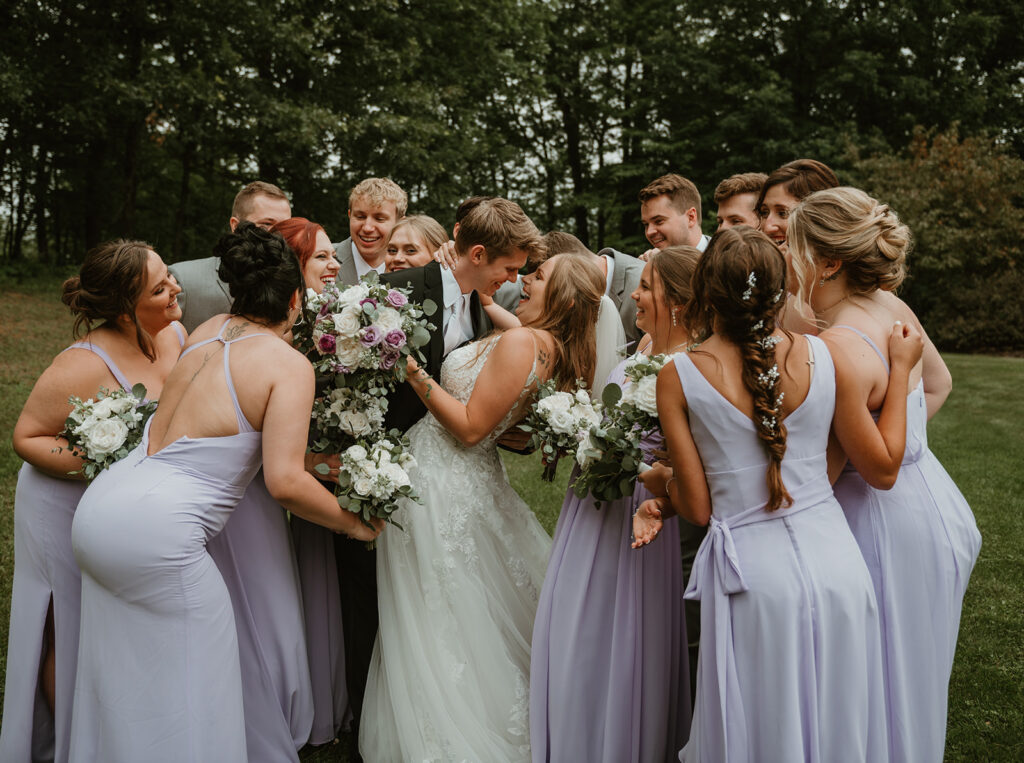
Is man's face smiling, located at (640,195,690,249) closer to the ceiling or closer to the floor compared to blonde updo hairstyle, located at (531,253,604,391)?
closer to the ceiling

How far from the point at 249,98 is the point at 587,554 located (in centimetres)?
1682

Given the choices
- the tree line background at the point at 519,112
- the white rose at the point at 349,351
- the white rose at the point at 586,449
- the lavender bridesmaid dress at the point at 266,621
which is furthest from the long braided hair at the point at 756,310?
the tree line background at the point at 519,112

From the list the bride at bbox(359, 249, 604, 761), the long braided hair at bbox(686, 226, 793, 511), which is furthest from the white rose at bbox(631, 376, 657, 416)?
the bride at bbox(359, 249, 604, 761)

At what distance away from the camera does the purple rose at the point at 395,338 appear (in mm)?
3391

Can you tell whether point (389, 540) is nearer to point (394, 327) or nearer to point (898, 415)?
point (394, 327)

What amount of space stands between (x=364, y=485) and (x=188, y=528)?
697 millimetres

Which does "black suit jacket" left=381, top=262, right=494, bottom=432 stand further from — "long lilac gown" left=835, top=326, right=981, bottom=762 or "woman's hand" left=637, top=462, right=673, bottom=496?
"long lilac gown" left=835, top=326, right=981, bottom=762

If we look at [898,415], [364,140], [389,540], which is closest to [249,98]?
[364,140]

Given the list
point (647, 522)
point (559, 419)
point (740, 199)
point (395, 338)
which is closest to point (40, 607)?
point (395, 338)

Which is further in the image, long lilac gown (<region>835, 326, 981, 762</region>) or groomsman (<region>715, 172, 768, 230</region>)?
groomsman (<region>715, 172, 768, 230</region>)

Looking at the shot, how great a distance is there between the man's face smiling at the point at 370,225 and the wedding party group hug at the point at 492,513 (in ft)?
5.07

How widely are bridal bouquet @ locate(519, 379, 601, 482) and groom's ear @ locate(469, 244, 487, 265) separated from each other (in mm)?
765

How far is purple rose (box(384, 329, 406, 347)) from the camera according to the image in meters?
3.39

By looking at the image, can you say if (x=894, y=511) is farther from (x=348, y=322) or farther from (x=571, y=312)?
(x=348, y=322)
